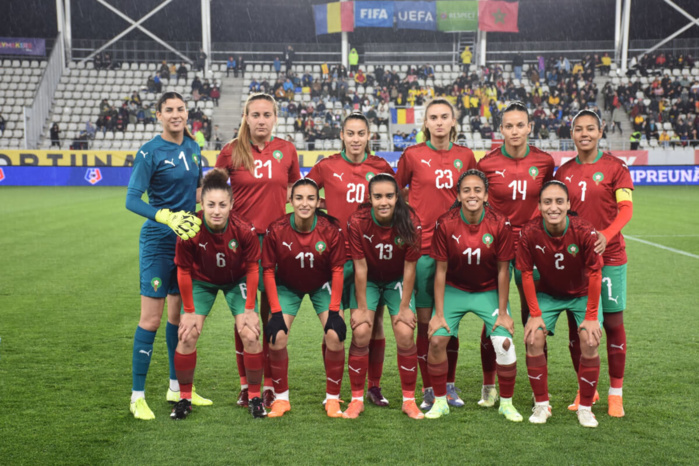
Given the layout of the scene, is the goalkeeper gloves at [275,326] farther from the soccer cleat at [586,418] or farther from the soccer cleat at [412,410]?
the soccer cleat at [586,418]

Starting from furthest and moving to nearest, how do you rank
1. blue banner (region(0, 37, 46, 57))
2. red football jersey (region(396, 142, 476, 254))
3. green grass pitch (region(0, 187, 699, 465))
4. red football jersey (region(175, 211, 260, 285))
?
blue banner (region(0, 37, 46, 57)) → red football jersey (region(396, 142, 476, 254)) → red football jersey (region(175, 211, 260, 285)) → green grass pitch (region(0, 187, 699, 465))

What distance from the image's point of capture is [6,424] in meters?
4.28

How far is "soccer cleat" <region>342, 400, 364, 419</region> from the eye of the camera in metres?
4.51

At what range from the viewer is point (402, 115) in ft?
95.1

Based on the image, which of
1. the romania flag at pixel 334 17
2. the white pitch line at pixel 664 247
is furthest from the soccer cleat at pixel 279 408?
the romania flag at pixel 334 17

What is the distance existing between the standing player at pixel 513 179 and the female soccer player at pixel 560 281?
0.29 meters

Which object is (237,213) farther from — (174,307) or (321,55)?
(321,55)

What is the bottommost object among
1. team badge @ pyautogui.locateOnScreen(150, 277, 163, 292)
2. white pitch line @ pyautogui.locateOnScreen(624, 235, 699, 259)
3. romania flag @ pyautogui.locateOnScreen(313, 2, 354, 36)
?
white pitch line @ pyautogui.locateOnScreen(624, 235, 699, 259)

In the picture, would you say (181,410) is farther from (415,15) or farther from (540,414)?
(415,15)

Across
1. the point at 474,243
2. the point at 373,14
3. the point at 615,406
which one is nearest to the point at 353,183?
the point at 474,243

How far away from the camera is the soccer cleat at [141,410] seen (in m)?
4.49

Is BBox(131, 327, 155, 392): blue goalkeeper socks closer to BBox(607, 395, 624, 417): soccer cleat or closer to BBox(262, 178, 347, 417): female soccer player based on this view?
BBox(262, 178, 347, 417): female soccer player

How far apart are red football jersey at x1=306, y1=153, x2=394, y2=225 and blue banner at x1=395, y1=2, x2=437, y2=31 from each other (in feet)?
99.4

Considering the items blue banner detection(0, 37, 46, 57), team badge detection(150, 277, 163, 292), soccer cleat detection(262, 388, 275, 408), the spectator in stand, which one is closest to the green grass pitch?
soccer cleat detection(262, 388, 275, 408)
